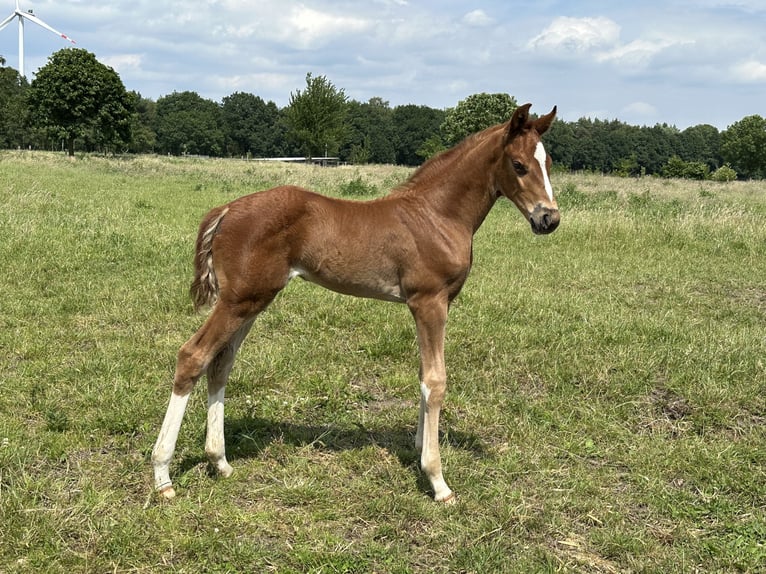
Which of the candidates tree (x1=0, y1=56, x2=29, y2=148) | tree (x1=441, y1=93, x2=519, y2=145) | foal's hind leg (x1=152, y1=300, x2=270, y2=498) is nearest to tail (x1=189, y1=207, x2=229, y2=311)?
foal's hind leg (x1=152, y1=300, x2=270, y2=498)

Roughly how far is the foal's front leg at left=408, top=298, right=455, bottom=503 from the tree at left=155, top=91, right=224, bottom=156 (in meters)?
83.2

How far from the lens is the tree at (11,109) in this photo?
2235 inches

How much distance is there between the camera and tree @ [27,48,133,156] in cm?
4503

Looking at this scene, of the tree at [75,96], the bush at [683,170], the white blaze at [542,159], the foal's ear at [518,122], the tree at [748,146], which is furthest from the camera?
the tree at [748,146]

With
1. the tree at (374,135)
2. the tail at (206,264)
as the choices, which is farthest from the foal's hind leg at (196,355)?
the tree at (374,135)

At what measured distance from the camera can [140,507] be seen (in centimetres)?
319

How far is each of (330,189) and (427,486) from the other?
17674 millimetres

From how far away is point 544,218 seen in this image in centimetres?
325

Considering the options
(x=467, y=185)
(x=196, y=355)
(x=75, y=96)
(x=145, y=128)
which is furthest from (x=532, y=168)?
(x=145, y=128)

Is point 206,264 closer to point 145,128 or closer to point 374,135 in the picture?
point 145,128

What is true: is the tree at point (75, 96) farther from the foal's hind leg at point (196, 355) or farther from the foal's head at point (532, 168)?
the foal's head at point (532, 168)

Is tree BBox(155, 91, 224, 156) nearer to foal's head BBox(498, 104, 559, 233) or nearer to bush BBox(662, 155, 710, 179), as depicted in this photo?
bush BBox(662, 155, 710, 179)

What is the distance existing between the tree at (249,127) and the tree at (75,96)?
48.1m

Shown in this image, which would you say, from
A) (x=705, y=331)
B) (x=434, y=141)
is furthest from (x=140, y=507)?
(x=434, y=141)
